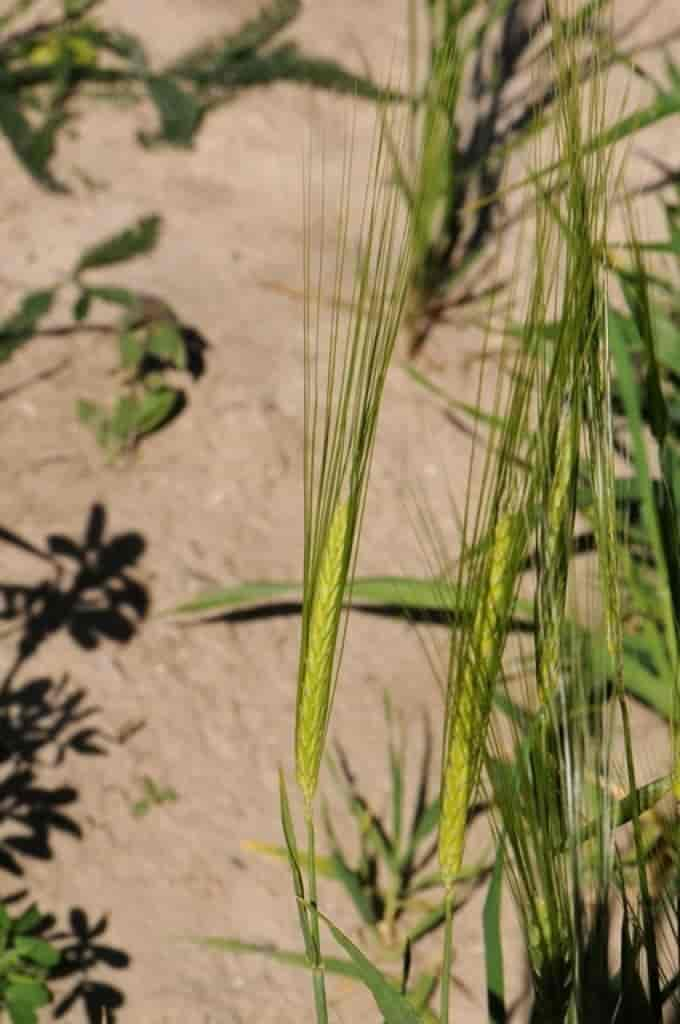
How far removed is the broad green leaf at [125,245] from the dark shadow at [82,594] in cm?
55

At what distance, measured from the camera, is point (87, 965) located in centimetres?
159

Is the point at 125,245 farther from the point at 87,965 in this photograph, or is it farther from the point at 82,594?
the point at 87,965

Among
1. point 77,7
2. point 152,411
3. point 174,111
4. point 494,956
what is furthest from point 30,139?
point 494,956

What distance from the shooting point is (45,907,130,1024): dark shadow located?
1556 mm

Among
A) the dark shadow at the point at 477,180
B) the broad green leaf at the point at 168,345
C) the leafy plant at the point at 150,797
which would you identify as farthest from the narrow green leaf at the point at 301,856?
the dark shadow at the point at 477,180

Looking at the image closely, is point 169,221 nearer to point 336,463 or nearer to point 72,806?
point 72,806

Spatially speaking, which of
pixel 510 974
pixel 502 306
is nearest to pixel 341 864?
pixel 510 974

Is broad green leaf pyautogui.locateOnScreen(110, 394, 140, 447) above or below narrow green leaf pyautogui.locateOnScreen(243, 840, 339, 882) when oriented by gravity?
above

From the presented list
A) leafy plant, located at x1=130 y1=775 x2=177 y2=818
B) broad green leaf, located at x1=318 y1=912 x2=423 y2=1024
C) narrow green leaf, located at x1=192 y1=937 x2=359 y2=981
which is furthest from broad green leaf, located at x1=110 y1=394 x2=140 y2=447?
broad green leaf, located at x1=318 y1=912 x2=423 y2=1024

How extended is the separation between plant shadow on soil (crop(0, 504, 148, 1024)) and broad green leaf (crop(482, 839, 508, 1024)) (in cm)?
58

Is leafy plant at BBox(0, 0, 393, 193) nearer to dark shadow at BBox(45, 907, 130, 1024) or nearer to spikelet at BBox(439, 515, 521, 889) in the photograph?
dark shadow at BBox(45, 907, 130, 1024)

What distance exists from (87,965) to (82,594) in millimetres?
564

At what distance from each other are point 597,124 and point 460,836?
493mm

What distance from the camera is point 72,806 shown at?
5.77 feet
